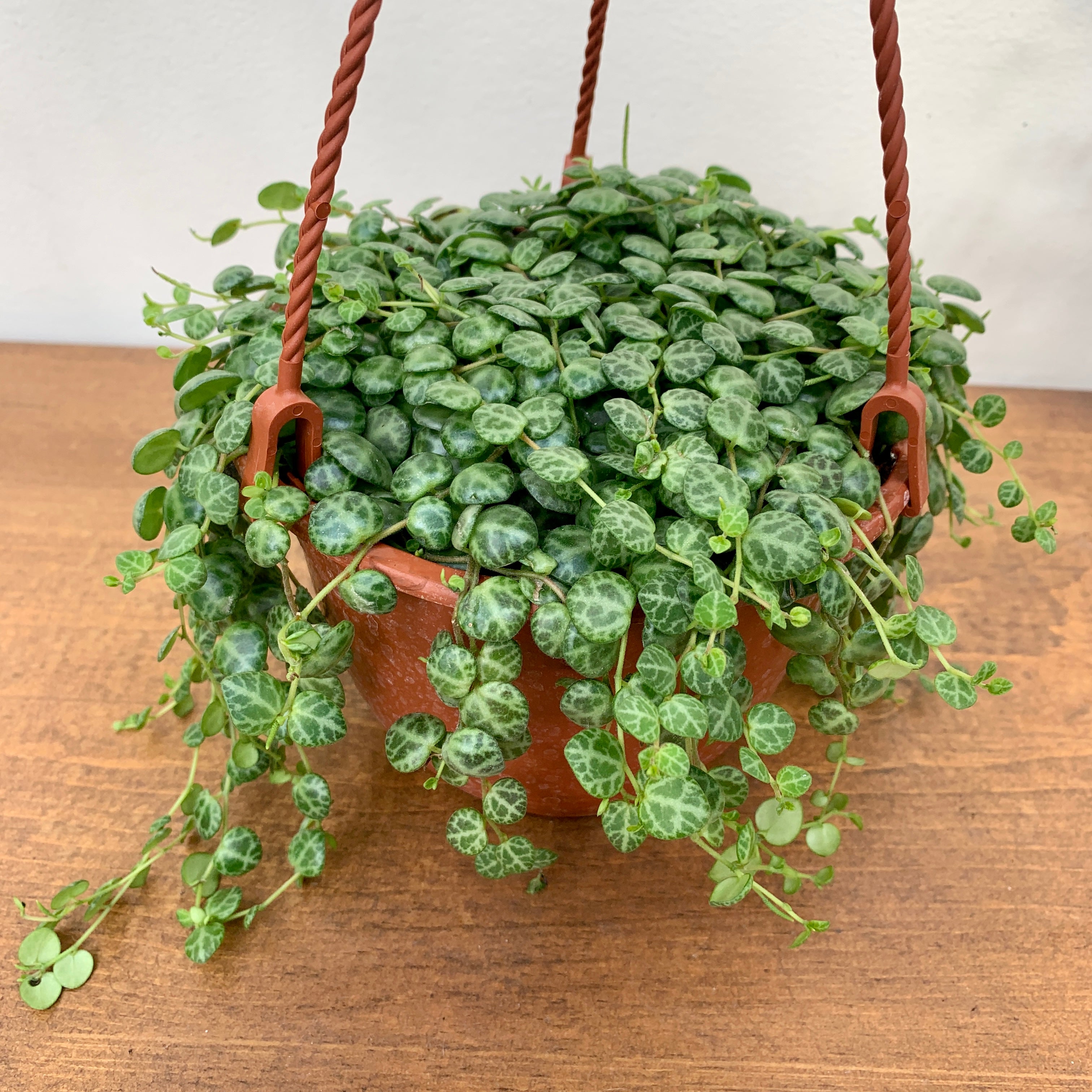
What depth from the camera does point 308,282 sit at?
2.10ft

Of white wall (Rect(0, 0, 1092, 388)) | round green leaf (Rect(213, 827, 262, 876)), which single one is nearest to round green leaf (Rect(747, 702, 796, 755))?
round green leaf (Rect(213, 827, 262, 876))

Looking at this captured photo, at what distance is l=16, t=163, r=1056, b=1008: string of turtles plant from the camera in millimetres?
636

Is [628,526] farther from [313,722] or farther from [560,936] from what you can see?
[560,936]

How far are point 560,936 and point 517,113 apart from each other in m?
1.36

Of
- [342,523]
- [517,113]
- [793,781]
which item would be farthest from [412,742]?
[517,113]

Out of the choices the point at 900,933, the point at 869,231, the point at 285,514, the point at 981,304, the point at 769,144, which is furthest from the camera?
the point at 981,304

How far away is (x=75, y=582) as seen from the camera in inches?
46.3

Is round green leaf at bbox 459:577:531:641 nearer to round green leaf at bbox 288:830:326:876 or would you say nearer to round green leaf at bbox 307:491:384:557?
round green leaf at bbox 307:491:384:557

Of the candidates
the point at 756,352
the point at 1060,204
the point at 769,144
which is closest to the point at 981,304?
the point at 1060,204

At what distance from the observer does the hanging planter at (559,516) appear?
63 centimetres

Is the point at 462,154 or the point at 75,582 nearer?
the point at 75,582

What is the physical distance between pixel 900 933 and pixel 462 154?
55.9 inches

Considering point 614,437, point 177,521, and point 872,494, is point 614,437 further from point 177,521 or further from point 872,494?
point 177,521

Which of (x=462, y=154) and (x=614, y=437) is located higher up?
(x=462, y=154)
